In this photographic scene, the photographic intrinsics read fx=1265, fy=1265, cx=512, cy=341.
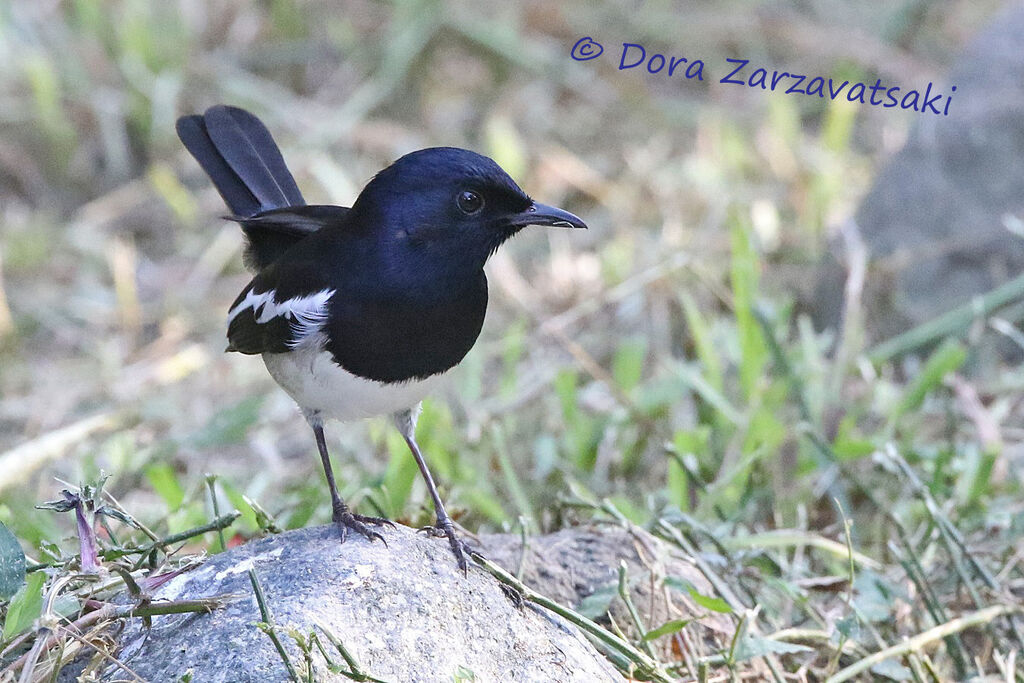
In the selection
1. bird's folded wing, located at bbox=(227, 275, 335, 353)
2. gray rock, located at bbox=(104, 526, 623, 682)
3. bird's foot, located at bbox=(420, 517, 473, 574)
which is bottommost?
gray rock, located at bbox=(104, 526, 623, 682)

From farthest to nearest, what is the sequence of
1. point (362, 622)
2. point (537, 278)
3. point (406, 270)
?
point (537, 278)
point (406, 270)
point (362, 622)

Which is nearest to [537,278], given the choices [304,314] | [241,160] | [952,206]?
[952,206]

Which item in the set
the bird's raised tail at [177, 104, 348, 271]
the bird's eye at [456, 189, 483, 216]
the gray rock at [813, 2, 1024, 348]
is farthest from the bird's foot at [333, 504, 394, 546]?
the gray rock at [813, 2, 1024, 348]

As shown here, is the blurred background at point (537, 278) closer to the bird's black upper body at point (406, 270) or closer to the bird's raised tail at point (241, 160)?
the bird's black upper body at point (406, 270)

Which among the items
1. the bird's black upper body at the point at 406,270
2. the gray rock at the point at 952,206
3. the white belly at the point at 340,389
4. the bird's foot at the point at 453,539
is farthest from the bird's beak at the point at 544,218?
the gray rock at the point at 952,206

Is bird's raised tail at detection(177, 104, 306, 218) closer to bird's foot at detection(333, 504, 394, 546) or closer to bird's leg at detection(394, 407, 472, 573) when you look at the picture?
bird's leg at detection(394, 407, 472, 573)

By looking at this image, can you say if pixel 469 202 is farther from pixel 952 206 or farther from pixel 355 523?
pixel 952 206
